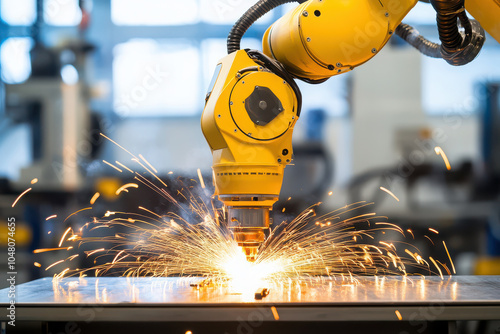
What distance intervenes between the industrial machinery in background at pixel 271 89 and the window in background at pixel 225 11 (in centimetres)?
144

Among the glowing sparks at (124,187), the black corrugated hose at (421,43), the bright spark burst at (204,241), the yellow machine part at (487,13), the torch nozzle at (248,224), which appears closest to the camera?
the torch nozzle at (248,224)

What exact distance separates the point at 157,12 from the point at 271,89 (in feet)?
6.13

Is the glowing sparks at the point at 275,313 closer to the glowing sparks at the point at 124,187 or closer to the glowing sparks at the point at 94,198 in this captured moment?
the glowing sparks at the point at 124,187

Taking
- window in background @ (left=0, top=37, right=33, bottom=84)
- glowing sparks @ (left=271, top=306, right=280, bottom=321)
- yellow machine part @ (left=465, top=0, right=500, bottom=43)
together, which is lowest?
glowing sparks @ (left=271, top=306, right=280, bottom=321)

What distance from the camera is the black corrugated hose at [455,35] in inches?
70.7

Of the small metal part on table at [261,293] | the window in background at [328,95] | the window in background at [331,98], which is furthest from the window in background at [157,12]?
the small metal part on table at [261,293]

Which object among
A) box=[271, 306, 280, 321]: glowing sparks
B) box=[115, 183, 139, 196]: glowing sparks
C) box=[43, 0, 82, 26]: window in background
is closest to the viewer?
box=[271, 306, 280, 321]: glowing sparks

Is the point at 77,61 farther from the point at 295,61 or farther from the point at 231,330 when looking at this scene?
the point at 231,330

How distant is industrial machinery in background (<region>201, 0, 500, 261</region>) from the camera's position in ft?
5.74

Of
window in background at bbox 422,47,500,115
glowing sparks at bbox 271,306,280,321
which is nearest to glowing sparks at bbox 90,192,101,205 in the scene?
glowing sparks at bbox 271,306,280,321

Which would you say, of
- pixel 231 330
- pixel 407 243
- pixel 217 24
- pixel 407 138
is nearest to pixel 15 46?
pixel 217 24

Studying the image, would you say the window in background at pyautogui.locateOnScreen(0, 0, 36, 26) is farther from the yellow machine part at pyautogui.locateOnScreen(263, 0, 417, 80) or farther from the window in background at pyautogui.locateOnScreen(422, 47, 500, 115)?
the window in background at pyautogui.locateOnScreen(422, 47, 500, 115)

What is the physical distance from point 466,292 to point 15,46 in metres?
3.39

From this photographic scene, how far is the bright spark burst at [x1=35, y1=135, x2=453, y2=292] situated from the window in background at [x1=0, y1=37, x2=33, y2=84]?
45.7 inches
